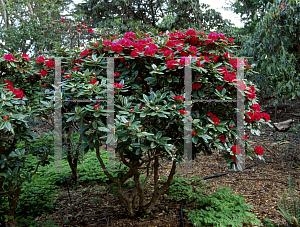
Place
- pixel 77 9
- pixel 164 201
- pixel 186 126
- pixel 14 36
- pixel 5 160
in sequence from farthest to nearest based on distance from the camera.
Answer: pixel 77 9
pixel 14 36
pixel 164 201
pixel 5 160
pixel 186 126

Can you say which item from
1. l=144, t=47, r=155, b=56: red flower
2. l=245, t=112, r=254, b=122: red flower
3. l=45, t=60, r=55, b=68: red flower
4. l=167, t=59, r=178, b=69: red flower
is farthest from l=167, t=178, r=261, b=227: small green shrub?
l=45, t=60, r=55, b=68: red flower

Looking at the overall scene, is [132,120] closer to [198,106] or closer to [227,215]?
[198,106]

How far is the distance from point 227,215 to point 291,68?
7.61 feet

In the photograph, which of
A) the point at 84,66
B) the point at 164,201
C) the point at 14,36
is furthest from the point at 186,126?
the point at 14,36

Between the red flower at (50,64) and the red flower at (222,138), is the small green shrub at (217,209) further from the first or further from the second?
the red flower at (50,64)

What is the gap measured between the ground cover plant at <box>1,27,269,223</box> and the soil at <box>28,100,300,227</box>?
363 millimetres

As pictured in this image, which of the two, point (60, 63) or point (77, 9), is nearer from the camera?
point (60, 63)

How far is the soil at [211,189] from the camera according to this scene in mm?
2025

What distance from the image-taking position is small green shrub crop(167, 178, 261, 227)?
1.76 metres

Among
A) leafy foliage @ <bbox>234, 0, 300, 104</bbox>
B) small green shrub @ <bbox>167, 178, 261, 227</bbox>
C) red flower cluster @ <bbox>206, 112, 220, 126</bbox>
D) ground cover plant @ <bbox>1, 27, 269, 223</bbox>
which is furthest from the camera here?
leafy foliage @ <bbox>234, 0, 300, 104</bbox>

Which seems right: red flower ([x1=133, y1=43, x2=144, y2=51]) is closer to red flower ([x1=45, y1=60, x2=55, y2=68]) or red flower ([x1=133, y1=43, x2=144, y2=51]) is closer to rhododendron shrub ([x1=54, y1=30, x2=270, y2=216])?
rhododendron shrub ([x1=54, y1=30, x2=270, y2=216])

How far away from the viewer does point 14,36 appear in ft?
18.3

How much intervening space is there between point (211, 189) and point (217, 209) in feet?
2.23

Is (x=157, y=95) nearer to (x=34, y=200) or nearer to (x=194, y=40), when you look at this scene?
(x=194, y=40)
